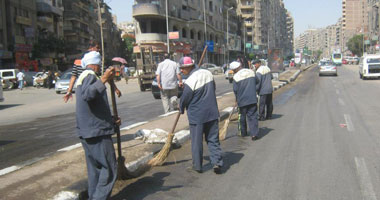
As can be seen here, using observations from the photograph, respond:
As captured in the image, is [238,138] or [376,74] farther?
[376,74]

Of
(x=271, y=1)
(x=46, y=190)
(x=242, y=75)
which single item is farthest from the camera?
(x=271, y=1)

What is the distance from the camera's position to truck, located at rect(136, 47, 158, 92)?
2380 cm

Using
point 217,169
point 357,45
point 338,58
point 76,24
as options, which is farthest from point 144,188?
point 357,45

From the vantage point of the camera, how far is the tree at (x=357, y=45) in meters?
124

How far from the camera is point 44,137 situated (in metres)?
8.79

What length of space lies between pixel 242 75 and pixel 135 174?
351 centimetres

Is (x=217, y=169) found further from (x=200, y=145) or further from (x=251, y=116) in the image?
(x=251, y=116)

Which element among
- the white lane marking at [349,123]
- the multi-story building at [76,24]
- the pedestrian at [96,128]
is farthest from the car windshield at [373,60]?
the multi-story building at [76,24]

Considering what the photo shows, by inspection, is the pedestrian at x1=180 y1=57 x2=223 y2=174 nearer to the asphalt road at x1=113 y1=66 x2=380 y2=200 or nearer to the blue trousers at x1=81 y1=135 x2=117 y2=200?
the asphalt road at x1=113 y1=66 x2=380 y2=200

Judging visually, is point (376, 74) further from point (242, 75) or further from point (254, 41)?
point (254, 41)

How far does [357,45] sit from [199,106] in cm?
13623

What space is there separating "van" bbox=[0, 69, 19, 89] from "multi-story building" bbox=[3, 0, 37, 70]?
7190 millimetres

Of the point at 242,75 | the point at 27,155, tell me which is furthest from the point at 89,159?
the point at 242,75

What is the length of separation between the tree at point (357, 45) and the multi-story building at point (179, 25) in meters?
69.4
